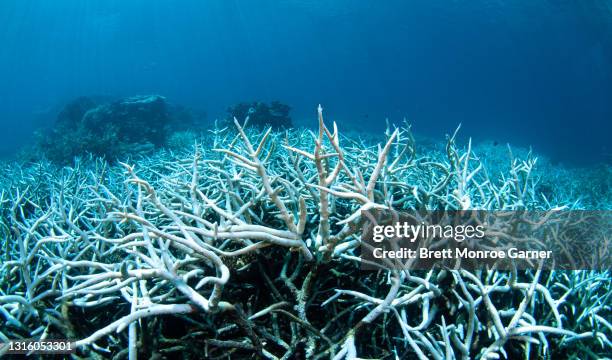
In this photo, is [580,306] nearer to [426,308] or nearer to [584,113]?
[426,308]

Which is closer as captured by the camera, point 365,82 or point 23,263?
point 23,263

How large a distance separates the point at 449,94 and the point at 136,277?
12502 centimetres

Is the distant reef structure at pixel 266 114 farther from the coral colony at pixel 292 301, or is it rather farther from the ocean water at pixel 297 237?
the coral colony at pixel 292 301

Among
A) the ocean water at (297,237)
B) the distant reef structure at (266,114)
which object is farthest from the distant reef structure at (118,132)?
the distant reef structure at (266,114)

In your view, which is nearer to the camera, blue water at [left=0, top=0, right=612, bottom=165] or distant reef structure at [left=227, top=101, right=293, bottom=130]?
distant reef structure at [left=227, top=101, right=293, bottom=130]

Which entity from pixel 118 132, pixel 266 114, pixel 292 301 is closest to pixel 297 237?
pixel 292 301

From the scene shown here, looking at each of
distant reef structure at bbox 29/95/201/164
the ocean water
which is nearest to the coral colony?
the ocean water

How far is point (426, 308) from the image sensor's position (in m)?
1.72

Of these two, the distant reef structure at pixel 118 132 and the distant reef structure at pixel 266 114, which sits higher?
the distant reef structure at pixel 266 114

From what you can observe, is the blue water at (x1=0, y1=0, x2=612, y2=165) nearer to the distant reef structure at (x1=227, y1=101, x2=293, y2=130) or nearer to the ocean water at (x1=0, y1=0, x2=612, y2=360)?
the ocean water at (x1=0, y1=0, x2=612, y2=360)

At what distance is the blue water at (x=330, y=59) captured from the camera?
185 feet

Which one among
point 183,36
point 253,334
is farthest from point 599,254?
point 183,36

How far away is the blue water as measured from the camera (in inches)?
2216

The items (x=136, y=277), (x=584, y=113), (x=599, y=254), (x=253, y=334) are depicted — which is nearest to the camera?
(x=136, y=277)
